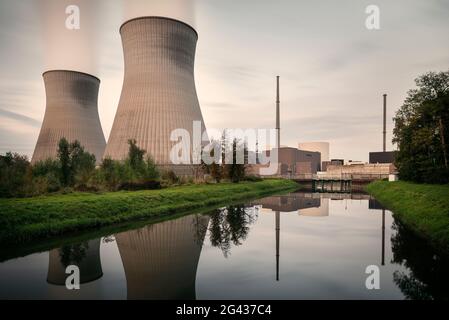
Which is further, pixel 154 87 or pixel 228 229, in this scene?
pixel 154 87

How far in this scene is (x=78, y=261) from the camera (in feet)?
20.4

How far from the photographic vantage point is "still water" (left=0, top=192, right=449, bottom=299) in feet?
14.8

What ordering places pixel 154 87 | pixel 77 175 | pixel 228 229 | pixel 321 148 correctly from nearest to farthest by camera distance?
pixel 228 229 → pixel 77 175 → pixel 154 87 → pixel 321 148

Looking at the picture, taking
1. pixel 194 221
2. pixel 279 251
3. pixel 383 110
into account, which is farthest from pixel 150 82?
pixel 383 110

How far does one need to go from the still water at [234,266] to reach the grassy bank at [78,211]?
132 cm

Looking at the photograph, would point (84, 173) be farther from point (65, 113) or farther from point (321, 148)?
point (321, 148)

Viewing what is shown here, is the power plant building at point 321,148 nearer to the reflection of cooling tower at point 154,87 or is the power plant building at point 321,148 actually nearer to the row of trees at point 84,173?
the reflection of cooling tower at point 154,87

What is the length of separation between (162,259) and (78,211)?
4918mm

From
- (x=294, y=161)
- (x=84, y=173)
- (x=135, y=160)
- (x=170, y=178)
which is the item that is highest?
(x=294, y=161)

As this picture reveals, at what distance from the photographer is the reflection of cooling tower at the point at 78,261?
5.26 meters

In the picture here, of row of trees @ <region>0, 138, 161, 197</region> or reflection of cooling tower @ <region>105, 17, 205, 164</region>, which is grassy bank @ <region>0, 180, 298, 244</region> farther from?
reflection of cooling tower @ <region>105, 17, 205, 164</region>

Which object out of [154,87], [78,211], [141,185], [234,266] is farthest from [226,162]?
[234,266]

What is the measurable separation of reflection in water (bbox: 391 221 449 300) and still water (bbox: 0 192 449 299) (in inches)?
0.6
